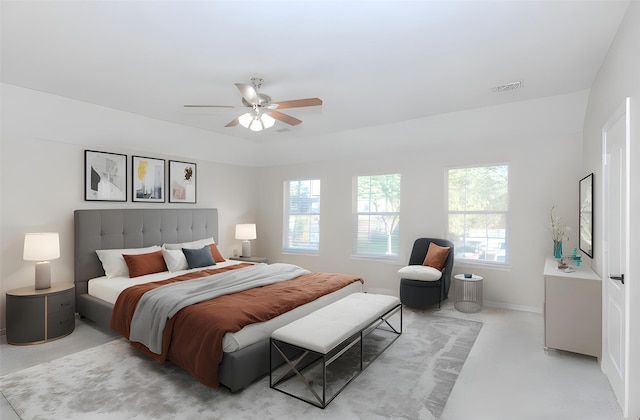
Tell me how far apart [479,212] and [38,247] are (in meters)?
5.53

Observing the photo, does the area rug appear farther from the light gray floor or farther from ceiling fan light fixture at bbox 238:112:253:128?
ceiling fan light fixture at bbox 238:112:253:128

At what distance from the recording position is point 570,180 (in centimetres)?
438

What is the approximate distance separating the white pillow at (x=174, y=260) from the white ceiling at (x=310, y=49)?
6.43 ft

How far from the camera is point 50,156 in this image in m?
4.09

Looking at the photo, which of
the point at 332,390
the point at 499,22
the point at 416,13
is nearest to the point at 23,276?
the point at 332,390

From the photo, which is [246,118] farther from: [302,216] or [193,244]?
[302,216]

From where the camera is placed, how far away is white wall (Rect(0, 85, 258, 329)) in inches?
147

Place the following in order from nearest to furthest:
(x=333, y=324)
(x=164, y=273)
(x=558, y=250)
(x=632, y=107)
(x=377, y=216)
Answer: (x=632, y=107) < (x=333, y=324) < (x=558, y=250) < (x=164, y=273) < (x=377, y=216)

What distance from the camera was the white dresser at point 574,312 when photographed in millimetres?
3025

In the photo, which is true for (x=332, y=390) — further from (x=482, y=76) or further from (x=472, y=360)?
(x=482, y=76)

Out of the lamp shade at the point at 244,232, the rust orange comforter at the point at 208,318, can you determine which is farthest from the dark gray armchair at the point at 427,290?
the lamp shade at the point at 244,232

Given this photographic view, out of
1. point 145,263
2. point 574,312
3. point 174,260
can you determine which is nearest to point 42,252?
point 145,263

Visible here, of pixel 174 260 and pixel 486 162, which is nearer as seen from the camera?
pixel 174 260

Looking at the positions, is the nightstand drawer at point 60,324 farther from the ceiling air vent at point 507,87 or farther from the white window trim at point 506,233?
the ceiling air vent at point 507,87
